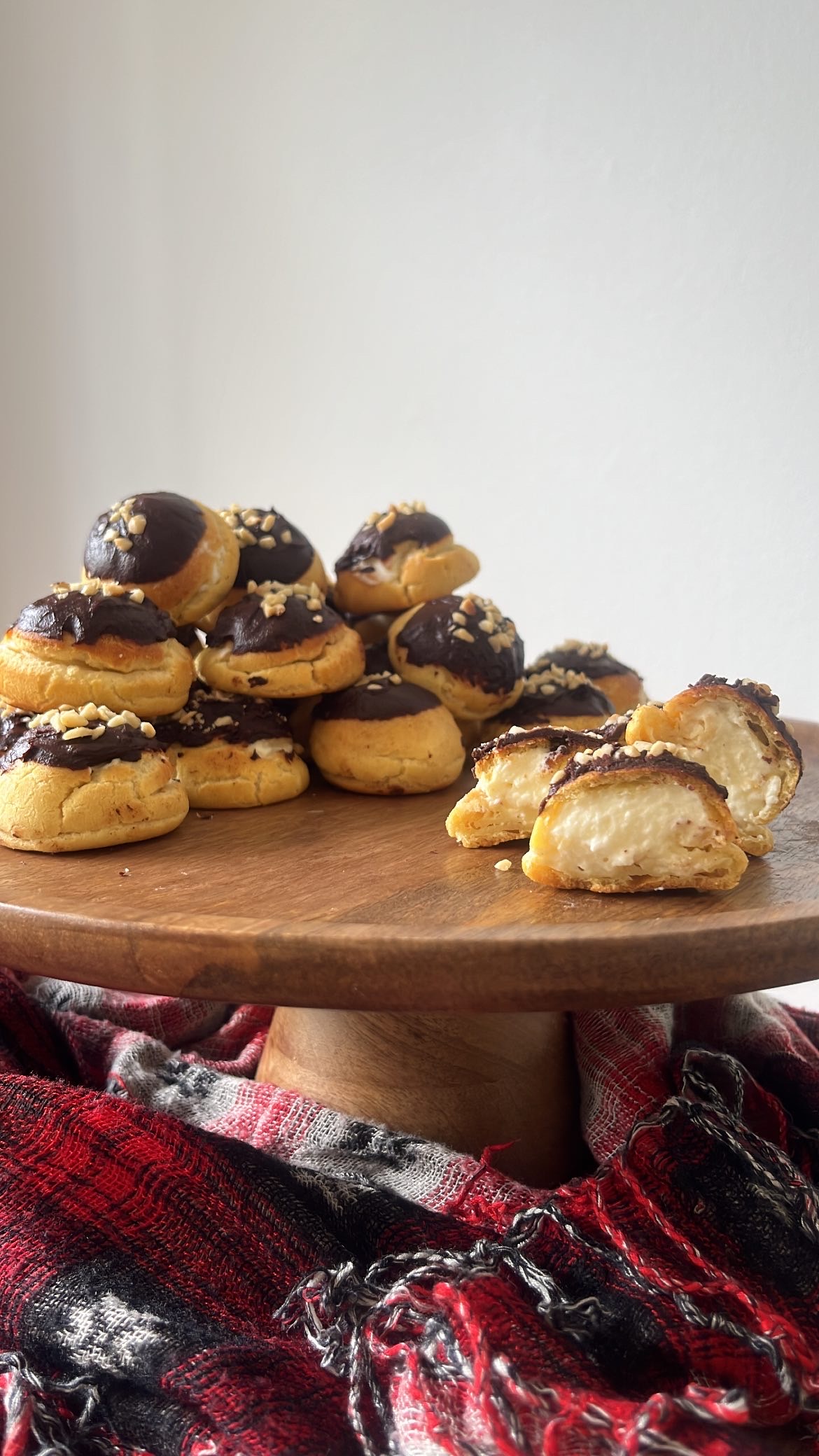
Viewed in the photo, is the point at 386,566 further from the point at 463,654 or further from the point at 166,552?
the point at 166,552

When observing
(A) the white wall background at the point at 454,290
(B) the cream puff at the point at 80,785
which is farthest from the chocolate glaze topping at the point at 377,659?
(A) the white wall background at the point at 454,290

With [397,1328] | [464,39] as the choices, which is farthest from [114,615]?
[464,39]

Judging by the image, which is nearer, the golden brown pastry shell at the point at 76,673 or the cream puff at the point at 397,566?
the golden brown pastry shell at the point at 76,673

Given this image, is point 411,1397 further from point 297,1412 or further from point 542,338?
point 542,338

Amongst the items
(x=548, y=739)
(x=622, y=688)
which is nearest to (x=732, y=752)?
(x=548, y=739)

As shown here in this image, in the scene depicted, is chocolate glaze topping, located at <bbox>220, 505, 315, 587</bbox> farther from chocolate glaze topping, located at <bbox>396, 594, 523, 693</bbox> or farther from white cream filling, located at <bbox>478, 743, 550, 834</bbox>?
white cream filling, located at <bbox>478, 743, 550, 834</bbox>

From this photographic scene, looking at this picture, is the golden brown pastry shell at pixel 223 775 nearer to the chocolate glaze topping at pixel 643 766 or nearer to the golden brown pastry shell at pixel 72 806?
the golden brown pastry shell at pixel 72 806
